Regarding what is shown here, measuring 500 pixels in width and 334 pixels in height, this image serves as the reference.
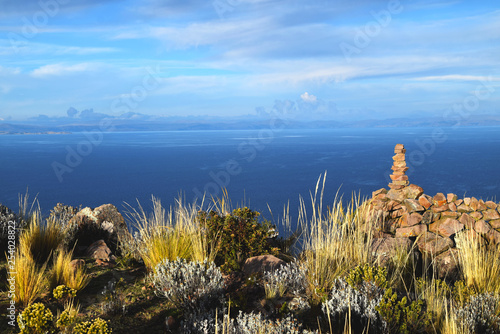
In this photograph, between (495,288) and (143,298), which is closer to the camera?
(143,298)

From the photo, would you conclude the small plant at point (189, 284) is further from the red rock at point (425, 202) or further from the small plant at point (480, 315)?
the red rock at point (425, 202)

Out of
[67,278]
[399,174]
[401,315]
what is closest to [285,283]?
[401,315]

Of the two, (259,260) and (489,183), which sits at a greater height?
(259,260)

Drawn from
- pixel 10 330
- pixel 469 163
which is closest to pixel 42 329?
pixel 10 330

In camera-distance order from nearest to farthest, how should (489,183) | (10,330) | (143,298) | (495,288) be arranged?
A: (10,330), (143,298), (495,288), (489,183)

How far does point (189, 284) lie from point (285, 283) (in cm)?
115

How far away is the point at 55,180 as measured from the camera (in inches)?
2371

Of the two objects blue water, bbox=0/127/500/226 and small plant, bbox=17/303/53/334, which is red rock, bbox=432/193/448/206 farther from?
blue water, bbox=0/127/500/226

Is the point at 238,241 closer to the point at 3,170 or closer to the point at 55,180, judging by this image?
the point at 55,180

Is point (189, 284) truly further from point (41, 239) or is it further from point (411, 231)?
point (411, 231)

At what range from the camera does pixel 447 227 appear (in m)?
7.55

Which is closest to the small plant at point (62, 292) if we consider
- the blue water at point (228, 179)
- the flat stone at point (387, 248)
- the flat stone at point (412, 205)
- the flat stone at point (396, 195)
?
the flat stone at point (387, 248)

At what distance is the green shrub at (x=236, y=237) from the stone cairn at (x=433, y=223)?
1973 mm

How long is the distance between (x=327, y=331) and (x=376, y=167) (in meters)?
65.3
